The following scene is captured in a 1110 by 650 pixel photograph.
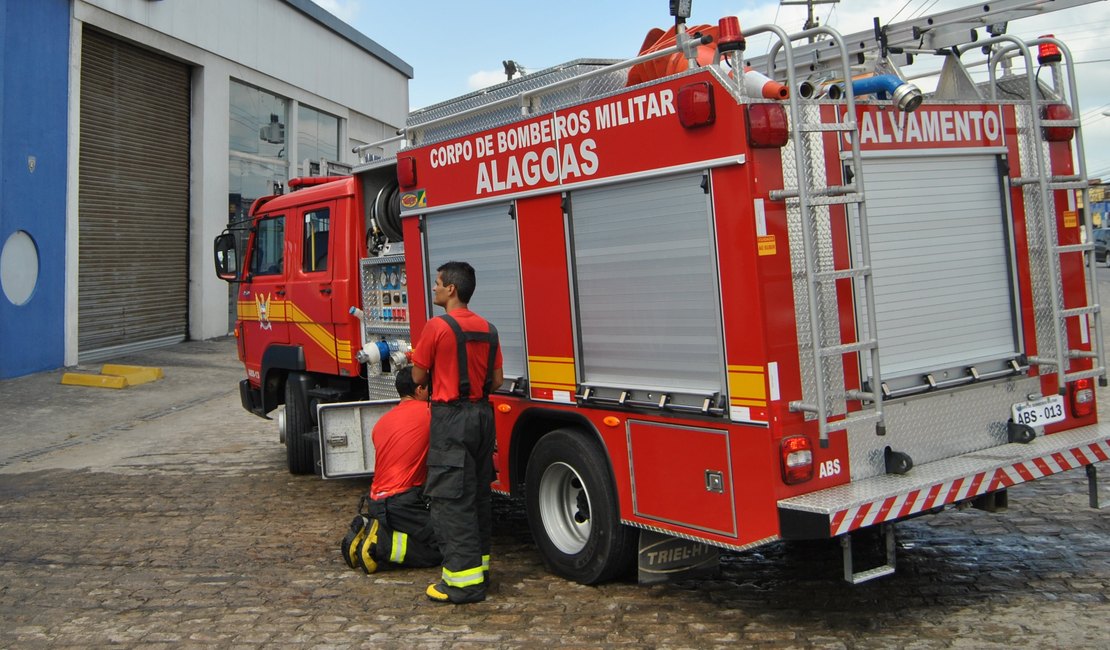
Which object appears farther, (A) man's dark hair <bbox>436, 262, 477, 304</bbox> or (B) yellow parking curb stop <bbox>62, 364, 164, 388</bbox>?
(B) yellow parking curb stop <bbox>62, 364, 164, 388</bbox>

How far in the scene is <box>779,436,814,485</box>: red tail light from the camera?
434 centimetres

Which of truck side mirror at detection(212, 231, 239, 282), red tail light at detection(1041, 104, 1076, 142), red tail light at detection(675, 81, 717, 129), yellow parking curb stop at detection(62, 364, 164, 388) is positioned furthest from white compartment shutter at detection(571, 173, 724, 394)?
yellow parking curb stop at detection(62, 364, 164, 388)

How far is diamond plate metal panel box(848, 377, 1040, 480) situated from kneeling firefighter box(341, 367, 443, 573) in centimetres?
266

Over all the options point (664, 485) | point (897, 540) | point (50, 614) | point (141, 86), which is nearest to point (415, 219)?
point (664, 485)

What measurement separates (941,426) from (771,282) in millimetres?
1403

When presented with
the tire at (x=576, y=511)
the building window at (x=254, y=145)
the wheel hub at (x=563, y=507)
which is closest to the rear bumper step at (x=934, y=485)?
the tire at (x=576, y=511)

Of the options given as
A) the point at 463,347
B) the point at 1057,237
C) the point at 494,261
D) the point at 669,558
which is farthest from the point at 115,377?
the point at 1057,237

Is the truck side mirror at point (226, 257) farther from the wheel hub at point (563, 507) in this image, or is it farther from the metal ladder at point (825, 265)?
the metal ladder at point (825, 265)

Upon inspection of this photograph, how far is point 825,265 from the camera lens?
181 inches

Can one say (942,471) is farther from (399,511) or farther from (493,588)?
(399,511)

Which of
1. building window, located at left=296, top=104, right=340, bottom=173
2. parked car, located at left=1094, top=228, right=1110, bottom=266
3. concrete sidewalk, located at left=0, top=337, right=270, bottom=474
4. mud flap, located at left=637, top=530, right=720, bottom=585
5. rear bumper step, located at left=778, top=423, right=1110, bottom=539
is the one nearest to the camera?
rear bumper step, located at left=778, top=423, right=1110, bottom=539

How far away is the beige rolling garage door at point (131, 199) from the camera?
1669cm

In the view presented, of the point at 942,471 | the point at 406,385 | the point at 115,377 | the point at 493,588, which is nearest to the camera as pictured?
the point at 942,471

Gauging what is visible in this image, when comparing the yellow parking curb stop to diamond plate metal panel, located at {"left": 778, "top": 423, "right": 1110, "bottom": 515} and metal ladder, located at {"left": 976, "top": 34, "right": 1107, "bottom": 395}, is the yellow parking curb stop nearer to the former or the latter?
diamond plate metal panel, located at {"left": 778, "top": 423, "right": 1110, "bottom": 515}
